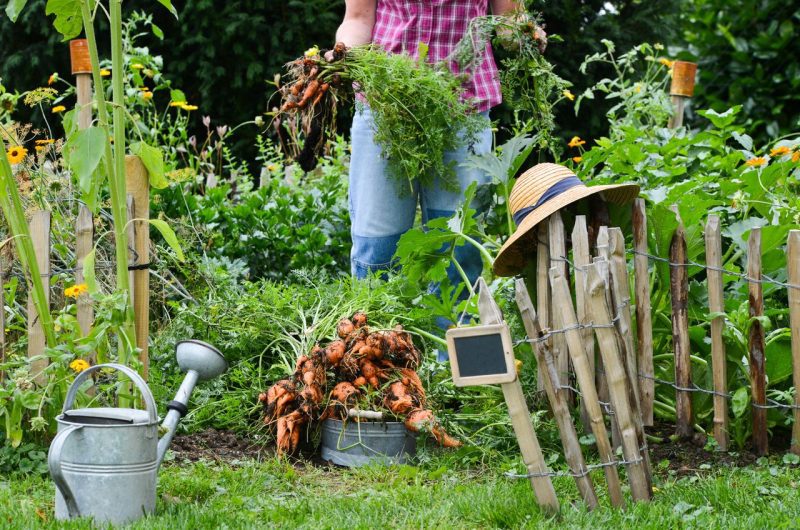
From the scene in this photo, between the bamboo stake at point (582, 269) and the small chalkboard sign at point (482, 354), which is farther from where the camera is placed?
the bamboo stake at point (582, 269)

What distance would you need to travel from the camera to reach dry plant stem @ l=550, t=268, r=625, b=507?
2529 mm

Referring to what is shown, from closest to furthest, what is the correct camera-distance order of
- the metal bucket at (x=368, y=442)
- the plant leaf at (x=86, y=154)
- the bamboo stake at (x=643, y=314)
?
the plant leaf at (x=86, y=154), the bamboo stake at (x=643, y=314), the metal bucket at (x=368, y=442)

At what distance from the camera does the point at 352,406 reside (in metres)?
3.30

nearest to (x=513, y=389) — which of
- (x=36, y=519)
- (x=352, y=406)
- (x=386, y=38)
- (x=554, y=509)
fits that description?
(x=554, y=509)

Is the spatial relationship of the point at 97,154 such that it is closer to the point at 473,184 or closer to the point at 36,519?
the point at 36,519

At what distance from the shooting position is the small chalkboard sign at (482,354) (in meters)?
2.40

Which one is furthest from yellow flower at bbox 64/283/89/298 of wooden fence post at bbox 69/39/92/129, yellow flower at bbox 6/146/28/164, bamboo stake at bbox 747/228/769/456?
bamboo stake at bbox 747/228/769/456

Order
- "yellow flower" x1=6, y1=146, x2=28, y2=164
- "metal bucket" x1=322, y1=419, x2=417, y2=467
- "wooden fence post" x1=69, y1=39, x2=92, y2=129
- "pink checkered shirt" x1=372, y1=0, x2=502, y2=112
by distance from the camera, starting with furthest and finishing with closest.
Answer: "wooden fence post" x1=69, y1=39, x2=92, y2=129 < "pink checkered shirt" x1=372, y1=0, x2=502, y2=112 < "yellow flower" x1=6, y1=146, x2=28, y2=164 < "metal bucket" x1=322, y1=419, x2=417, y2=467

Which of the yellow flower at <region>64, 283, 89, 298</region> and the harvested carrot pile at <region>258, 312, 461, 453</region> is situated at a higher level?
the yellow flower at <region>64, 283, 89, 298</region>

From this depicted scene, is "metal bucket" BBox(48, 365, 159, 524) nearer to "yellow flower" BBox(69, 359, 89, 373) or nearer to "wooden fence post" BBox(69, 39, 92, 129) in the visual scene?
"yellow flower" BBox(69, 359, 89, 373)

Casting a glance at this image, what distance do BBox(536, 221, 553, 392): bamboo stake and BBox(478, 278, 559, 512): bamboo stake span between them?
75cm

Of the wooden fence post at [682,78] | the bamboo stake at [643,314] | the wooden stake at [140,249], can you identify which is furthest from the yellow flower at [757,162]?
the wooden stake at [140,249]

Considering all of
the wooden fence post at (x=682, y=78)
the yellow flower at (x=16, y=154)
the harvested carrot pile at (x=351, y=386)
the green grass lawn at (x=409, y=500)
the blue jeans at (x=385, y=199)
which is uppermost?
the wooden fence post at (x=682, y=78)

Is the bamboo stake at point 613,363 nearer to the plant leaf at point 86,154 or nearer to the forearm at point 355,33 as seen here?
the plant leaf at point 86,154
